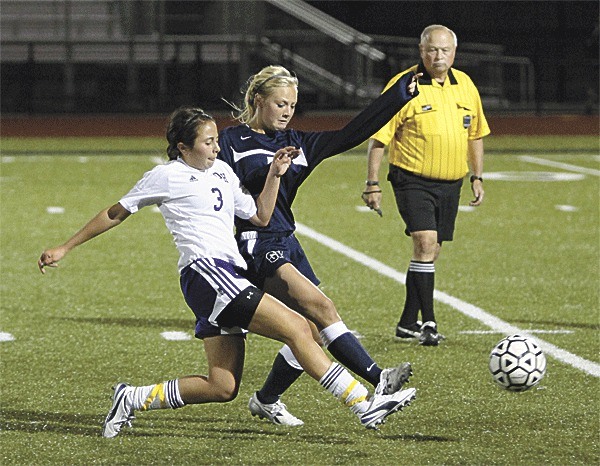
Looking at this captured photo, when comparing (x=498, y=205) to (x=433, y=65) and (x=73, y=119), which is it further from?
(x=73, y=119)

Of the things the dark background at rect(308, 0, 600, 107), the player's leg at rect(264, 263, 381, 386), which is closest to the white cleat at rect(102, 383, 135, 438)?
the player's leg at rect(264, 263, 381, 386)

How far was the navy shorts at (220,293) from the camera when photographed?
218 inches

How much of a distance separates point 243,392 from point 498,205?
9385mm

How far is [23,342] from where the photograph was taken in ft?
26.8

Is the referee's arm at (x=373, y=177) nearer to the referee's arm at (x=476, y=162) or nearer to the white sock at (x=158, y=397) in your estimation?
the referee's arm at (x=476, y=162)

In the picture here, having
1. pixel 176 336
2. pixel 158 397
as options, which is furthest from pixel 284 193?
pixel 176 336

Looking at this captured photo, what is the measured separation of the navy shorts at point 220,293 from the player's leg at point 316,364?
0.05m

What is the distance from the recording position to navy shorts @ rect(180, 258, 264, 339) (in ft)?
18.2

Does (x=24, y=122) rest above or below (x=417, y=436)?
below

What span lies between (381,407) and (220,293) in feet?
2.62

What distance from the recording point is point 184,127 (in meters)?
5.66

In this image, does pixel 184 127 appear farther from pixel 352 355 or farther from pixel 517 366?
pixel 517 366

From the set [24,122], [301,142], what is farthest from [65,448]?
[24,122]

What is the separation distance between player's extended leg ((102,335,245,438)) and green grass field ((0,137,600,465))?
5.1 inches
